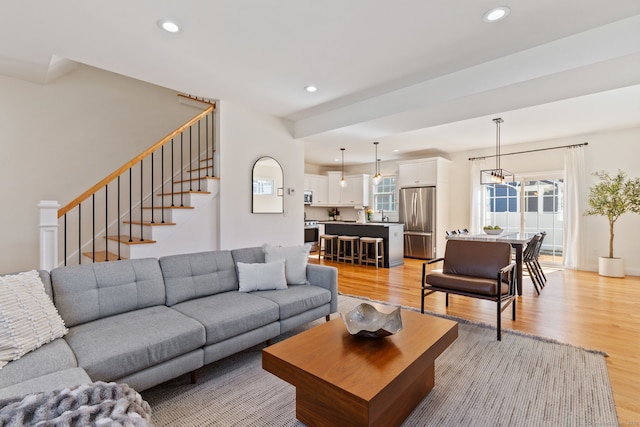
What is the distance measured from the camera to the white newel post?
9.73 feet

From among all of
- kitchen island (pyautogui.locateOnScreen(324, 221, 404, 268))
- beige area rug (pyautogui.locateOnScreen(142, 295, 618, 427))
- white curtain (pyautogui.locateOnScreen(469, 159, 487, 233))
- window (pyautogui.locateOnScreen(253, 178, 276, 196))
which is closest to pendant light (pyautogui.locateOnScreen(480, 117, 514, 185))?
white curtain (pyautogui.locateOnScreen(469, 159, 487, 233))

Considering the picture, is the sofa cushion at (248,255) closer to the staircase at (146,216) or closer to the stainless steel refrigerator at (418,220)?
the staircase at (146,216)

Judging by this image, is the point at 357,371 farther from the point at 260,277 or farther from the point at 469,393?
the point at 260,277

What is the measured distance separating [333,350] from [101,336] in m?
1.43

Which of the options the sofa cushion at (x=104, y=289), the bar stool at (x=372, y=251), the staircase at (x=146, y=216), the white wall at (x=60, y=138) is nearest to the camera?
the sofa cushion at (x=104, y=289)

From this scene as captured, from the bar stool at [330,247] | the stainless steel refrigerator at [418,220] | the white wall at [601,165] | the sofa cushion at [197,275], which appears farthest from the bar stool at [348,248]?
the sofa cushion at [197,275]

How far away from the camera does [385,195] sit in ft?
29.5

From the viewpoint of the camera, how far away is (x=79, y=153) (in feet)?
14.4

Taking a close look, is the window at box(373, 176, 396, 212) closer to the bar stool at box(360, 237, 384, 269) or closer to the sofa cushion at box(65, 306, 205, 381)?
the bar stool at box(360, 237, 384, 269)

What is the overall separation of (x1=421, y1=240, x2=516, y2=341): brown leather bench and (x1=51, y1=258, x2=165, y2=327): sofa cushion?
8.85ft

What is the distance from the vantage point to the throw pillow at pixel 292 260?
3.20m

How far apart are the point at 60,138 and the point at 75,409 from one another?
14.5 ft

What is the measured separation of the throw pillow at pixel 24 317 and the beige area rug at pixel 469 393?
2.46 ft


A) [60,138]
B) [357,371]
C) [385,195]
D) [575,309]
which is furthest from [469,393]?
[385,195]
